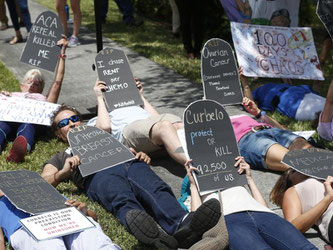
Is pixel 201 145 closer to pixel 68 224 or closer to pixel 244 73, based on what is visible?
pixel 68 224

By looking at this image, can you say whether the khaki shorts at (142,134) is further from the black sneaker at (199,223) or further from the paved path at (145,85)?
the black sneaker at (199,223)

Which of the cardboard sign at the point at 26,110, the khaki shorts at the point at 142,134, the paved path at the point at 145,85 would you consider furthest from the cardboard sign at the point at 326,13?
the cardboard sign at the point at 26,110

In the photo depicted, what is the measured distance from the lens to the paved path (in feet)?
16.7

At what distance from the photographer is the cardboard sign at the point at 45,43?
6.05 meters

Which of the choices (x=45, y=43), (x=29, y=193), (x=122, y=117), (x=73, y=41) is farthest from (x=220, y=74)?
(x=73, y=41)

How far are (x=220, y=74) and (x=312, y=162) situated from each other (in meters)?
1.71

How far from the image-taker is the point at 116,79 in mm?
5477

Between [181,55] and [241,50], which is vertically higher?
[241,50]

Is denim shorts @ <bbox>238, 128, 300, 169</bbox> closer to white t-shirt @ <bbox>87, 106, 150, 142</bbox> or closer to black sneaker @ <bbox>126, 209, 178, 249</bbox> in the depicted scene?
white t-shirt @ <bbox>87, 106, 150, 142</bbox>

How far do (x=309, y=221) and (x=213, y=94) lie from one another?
2.01 m

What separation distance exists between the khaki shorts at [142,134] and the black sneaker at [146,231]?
4.52 ft

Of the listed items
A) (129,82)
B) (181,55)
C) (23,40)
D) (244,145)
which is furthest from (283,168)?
(23,40)

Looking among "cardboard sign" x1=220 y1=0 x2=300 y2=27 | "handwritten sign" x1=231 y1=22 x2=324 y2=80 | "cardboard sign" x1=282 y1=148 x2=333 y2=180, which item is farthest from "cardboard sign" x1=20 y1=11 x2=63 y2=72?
"cardboard sign" x1=282 y1=148 x2=333 y2=180

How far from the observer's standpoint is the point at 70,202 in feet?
12.2
